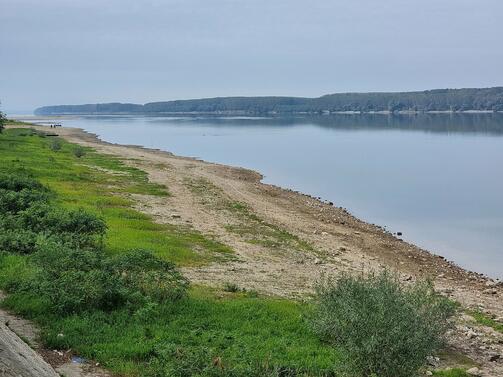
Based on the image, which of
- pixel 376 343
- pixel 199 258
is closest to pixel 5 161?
pixel 199 258

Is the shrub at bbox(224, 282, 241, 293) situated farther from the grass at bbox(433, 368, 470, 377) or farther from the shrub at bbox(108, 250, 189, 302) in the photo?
the grass at bbox(433, 368, 470, 377)

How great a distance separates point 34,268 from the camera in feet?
46.8

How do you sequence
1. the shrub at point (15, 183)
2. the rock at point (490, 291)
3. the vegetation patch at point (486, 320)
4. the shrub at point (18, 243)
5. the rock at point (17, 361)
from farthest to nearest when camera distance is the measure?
the shrub at point (15, 183) < the rock at point (490, 291) < the shrub at point (18, 243) < the vegetation patch at point (486, 320) < the rock at point (17, 361)

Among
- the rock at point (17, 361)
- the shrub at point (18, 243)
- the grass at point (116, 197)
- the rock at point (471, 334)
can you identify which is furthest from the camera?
the grass at point (116, 197)

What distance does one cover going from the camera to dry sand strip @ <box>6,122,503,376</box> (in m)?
17.4

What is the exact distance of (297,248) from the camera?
81.7 ft

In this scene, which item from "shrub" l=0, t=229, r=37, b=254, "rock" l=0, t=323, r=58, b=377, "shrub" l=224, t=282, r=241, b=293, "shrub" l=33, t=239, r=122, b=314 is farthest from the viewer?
"shrub" l=0, t=229, r=37, b=254

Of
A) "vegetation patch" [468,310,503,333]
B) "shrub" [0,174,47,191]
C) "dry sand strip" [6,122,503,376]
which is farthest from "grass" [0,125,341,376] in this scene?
"shrub" [0,174,47,191]

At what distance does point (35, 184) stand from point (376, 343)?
22.6 meters

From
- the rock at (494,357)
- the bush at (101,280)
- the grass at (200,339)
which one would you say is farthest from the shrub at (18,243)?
the rock at (494,357)

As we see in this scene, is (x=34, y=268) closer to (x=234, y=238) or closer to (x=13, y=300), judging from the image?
(x=13, y=300)

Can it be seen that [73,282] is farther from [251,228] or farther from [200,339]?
[251,228]

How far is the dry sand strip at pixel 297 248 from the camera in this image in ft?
57.2

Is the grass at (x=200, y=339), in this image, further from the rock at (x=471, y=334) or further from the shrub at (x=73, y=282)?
the rock at (x=471, y=334)
